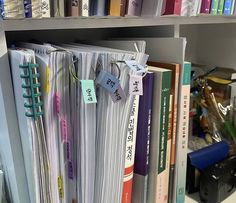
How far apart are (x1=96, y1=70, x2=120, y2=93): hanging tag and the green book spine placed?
156 mm

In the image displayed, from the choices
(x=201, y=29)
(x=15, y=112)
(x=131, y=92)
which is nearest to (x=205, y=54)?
(x=201, y=29)

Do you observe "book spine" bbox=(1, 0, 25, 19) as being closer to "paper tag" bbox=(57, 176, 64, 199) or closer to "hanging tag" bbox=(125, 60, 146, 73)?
"hanging tag" bbox=(125, 60, 146, 73)

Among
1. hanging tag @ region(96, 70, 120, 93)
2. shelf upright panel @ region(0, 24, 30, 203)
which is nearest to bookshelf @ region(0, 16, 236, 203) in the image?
shelf upright panel @ region(0, 24, 30, 203)

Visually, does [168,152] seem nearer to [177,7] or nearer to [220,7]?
[177,7]

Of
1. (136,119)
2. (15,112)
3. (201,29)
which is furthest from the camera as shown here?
(201,29)

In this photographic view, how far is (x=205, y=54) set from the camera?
4.31ft

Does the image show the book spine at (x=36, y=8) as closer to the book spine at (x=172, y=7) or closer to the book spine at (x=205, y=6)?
the book spine at (x=172, y=7)

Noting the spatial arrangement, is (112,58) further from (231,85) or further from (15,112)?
(231,85)

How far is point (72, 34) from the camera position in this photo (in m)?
0.89

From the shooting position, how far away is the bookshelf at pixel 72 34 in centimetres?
51

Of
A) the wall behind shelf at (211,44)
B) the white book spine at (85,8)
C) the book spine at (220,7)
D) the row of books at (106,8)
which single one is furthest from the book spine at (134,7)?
the wall behind shelf at (211,44)

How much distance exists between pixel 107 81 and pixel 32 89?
13cm

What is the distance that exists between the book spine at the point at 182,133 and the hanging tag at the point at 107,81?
0.25 meters

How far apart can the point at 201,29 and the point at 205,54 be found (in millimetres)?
115
